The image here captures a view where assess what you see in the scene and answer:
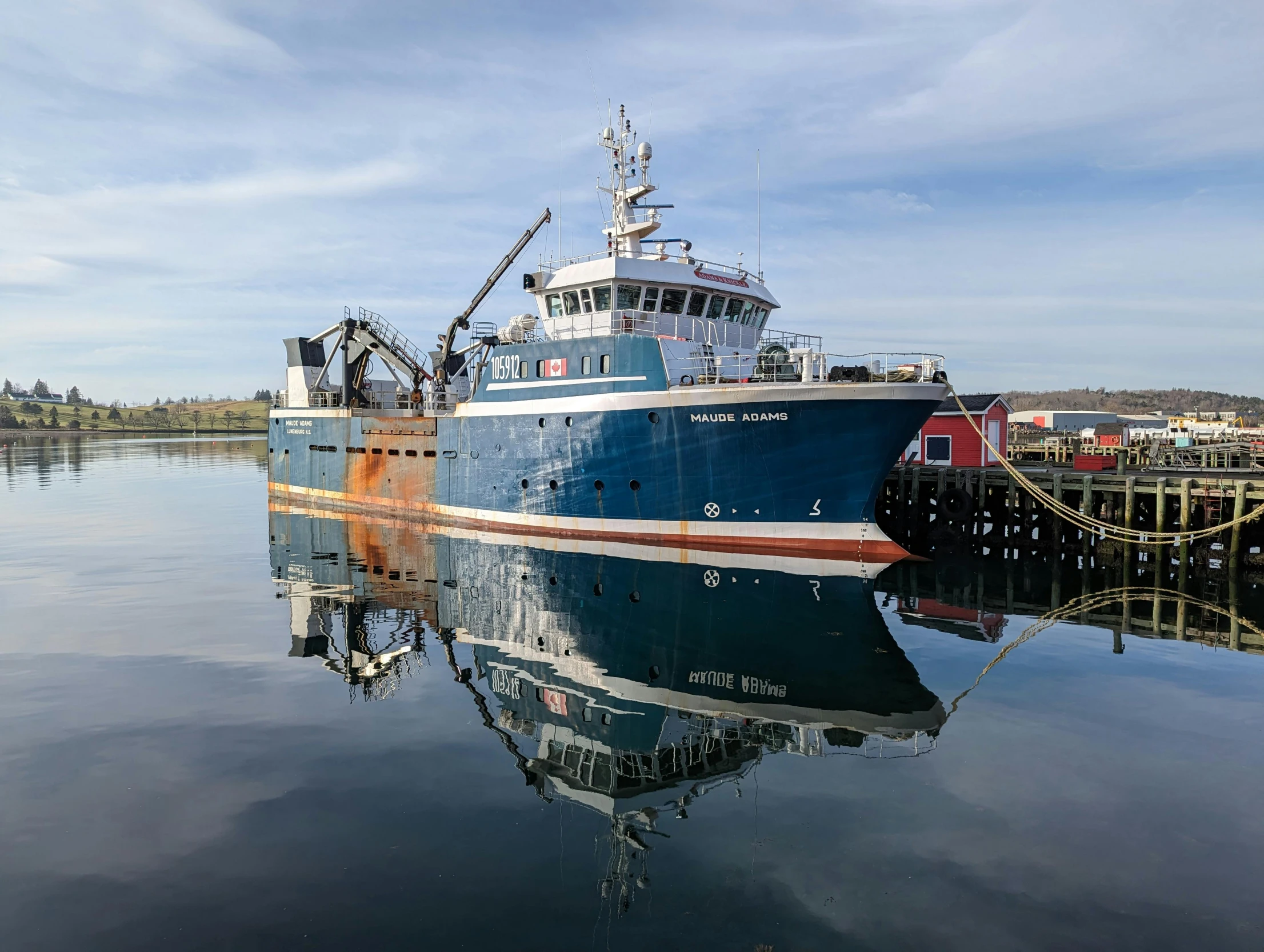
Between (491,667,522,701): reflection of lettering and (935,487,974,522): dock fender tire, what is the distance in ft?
64.5

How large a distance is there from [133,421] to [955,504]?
20184 centimetres

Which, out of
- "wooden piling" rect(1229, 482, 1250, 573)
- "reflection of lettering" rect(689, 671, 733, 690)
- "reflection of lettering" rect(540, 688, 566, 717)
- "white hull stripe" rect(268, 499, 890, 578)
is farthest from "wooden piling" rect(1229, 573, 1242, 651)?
"reflection of lettering" rect(540, 688, 566, 717)

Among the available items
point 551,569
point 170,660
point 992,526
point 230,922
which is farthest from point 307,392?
point 230,922

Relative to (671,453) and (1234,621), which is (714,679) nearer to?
(671,453)

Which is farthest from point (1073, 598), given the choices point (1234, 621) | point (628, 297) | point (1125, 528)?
point (628, 297)

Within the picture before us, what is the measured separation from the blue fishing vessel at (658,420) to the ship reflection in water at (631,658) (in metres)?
1.27

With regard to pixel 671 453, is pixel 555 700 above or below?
below

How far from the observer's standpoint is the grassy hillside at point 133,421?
527 feet

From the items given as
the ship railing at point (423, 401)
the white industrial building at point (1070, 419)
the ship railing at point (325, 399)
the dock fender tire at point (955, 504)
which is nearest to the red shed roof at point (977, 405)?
the dock fender tire at point (955, 504)

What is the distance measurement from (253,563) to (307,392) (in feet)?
53.9

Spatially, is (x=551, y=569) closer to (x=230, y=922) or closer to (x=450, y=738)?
(x=450, y=738)

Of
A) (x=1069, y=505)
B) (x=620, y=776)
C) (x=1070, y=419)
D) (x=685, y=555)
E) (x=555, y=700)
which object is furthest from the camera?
(x=1070, y=419)

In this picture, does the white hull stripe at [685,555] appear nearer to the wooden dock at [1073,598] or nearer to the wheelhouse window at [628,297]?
the wooden dock at [1073,598]

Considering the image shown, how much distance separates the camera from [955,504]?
2777 cm
